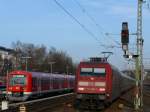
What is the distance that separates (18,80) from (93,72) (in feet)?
44.9

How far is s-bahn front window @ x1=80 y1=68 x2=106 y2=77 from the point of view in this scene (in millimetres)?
29562

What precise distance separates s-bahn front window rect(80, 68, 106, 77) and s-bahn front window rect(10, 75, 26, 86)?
1265 cm

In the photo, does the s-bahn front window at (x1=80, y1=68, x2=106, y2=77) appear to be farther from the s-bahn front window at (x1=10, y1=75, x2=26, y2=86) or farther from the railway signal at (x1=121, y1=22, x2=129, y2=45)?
the s-bahn front window at (x1=10, y1=75, x2=26, y2=86)

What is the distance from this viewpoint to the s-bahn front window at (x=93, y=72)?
29562 millimetres

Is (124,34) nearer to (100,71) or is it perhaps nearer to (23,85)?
(100,71)

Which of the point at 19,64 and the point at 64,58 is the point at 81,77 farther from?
the point at 64,58

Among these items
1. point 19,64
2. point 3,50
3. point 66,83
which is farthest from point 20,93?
point 3,50

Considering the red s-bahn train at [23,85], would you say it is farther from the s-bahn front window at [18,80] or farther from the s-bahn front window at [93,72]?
the s-bahn front window at [93,72]

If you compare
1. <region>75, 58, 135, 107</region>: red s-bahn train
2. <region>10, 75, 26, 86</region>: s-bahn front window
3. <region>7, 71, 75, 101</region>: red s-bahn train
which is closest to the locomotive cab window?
<region>75, 58, 135, 107</region>: red s-bahn train

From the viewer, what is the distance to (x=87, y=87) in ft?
95.7

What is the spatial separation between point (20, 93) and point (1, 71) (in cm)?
5152

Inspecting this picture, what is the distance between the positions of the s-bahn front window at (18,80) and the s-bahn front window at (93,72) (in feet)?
41.5

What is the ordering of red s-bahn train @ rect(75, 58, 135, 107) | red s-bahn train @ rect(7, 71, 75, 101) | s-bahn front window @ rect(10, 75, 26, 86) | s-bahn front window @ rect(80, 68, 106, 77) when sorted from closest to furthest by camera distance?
red s-bahn train @ rect(75, 58, 135, 107), s-bahn front window @ rect(80, 68, 106, 77), red s-bahn train @ rect(7, 71, 75, 101), s-bahn front window @ rect(10, 75, 26, 86)

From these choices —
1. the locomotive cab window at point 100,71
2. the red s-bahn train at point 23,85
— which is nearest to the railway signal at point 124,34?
the locomotive cab window at point 100,71
